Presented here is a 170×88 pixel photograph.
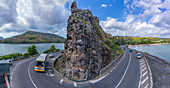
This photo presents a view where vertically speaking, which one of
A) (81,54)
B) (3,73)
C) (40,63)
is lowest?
(40,63)

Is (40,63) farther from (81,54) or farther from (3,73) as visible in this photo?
(3,73)

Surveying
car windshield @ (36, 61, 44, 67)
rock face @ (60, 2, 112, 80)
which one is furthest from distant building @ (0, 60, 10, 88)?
car windshield @ (36, 61, 44, 67)

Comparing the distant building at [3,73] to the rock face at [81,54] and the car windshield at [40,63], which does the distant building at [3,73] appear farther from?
the car windshield at [40,63]

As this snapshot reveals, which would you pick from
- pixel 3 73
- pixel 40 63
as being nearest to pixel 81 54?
pixel 40 63

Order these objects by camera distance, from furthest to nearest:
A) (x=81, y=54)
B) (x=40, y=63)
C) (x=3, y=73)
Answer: (x=81, y=54), (x=40, y=63), (x=3, y=73)

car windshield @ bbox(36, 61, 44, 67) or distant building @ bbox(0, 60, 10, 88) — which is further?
car windshield @ bbox(36, 61, 44, 67)

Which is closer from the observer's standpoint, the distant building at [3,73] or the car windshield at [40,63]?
the distant building at [3,73]

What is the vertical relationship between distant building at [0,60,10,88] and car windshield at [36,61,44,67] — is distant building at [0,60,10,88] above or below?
above

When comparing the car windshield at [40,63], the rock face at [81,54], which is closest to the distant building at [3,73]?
the rock face at [81,54]

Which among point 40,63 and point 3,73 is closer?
point 3,73

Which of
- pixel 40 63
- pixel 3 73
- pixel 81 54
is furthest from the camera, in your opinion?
pixel 81 54

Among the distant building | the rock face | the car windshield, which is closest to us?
the distant building

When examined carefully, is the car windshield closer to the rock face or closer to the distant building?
the rock face

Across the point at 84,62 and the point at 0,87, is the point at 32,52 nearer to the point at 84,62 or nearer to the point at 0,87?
the point at 84,62
